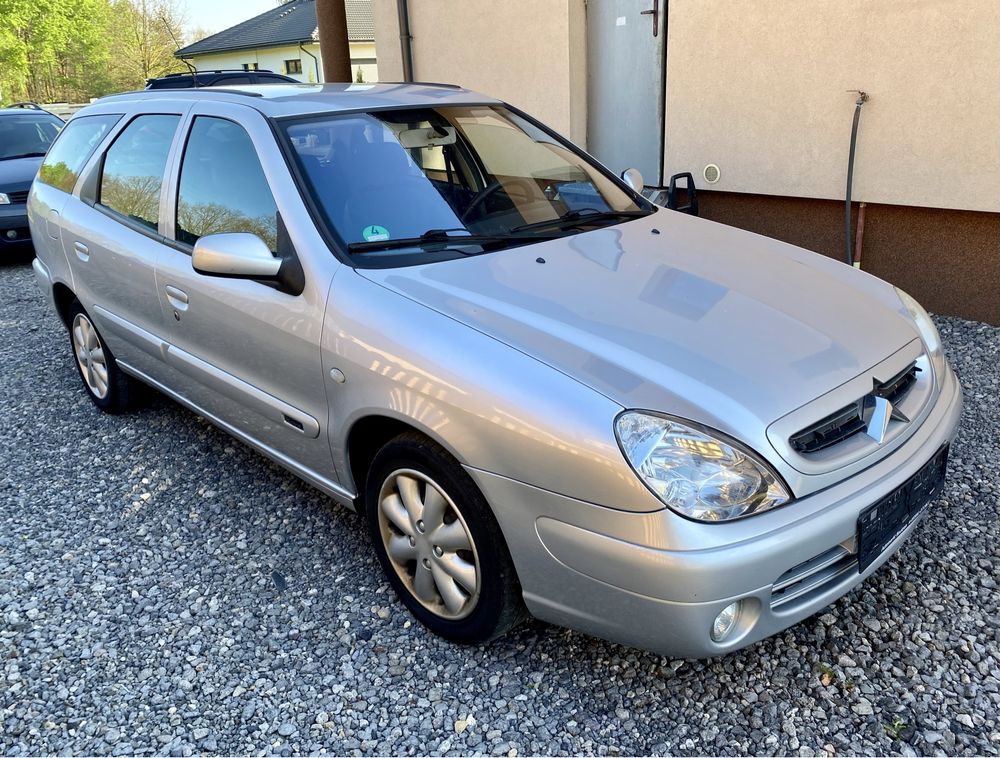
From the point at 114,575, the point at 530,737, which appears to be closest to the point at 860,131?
the point at 530,737

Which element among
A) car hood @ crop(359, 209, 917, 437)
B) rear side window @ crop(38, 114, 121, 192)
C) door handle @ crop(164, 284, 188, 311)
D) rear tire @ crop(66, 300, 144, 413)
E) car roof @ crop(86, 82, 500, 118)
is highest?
car roof @ crop(86, 82, 500, 118)

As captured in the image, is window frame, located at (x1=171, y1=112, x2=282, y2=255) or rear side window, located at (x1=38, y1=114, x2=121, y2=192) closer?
window frame, located at (x1=171, y1=112, x2=282, y2=255)

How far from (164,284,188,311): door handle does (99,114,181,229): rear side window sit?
0.35 m

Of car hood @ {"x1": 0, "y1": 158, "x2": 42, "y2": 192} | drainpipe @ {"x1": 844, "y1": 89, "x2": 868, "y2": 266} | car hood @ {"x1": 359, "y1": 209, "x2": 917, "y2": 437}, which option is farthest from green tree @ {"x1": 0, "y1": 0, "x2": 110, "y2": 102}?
car hood @ {"x1": 359, "y1": 209, "x2": 917, "y2": 437}

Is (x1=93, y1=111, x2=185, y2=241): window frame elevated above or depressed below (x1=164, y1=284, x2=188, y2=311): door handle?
above

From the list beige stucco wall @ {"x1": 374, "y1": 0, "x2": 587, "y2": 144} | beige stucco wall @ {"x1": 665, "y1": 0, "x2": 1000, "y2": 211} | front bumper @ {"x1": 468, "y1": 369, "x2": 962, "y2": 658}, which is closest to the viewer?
front bumper @ {"x1": 468, "y1": 369, "x2": 962, "y2": 658}

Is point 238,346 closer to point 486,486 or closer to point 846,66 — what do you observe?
point 486,486

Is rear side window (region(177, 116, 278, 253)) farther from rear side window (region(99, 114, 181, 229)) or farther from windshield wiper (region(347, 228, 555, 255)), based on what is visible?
windshield wiper (region(347, 228, 555, 255))

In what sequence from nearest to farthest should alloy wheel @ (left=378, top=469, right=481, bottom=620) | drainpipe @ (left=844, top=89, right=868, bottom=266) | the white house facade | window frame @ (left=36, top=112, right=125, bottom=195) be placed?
alloy wheel @ (left=378, top=469, right=481, bottom=620), window frame @ (left=36, top=112, right=125, bottom=195), drainpipe @ (left=844, top=89, right=868, bottom=266), the white house facade

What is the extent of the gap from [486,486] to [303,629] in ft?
3.30

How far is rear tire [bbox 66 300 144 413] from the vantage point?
457 cm

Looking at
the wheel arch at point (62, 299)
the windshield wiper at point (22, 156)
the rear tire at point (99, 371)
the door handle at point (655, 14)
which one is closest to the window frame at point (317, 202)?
the rear tire at point (99, 371)

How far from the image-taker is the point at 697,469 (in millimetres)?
2084

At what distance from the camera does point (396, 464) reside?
2.63 metres
